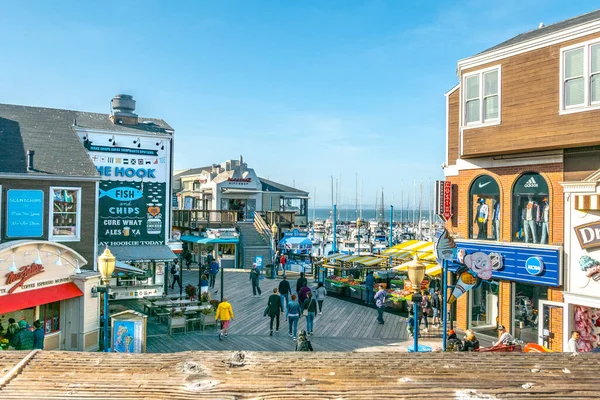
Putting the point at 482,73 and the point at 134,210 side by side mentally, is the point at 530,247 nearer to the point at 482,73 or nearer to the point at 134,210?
the point at 482,73

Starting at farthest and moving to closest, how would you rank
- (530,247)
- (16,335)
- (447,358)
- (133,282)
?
(133,282), (530,247), (16,335), (447,358)

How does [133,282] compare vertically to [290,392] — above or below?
below

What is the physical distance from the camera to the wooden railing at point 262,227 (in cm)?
3862

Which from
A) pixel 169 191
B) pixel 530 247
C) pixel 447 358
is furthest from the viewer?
pixel 169 191

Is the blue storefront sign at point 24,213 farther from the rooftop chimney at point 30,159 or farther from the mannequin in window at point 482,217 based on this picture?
the mannequin in window at point 482,217

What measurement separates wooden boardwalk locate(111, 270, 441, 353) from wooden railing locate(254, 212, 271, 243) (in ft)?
45.8

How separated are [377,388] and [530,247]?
616 inches

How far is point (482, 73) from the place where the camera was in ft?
55.5

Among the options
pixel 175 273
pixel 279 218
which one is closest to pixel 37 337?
pixel 175 273

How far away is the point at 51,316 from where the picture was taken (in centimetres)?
1597

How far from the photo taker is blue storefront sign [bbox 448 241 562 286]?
49.9 feet

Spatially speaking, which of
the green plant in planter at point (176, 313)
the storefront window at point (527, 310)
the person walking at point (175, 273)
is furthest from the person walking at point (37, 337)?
the person walking at point (175, 273)

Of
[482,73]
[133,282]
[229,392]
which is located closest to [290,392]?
[229,392]

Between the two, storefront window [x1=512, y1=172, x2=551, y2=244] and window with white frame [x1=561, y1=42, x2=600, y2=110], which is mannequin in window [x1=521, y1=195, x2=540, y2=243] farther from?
window with white frame [x1=561, y1=42, x2=600, y2=110]
